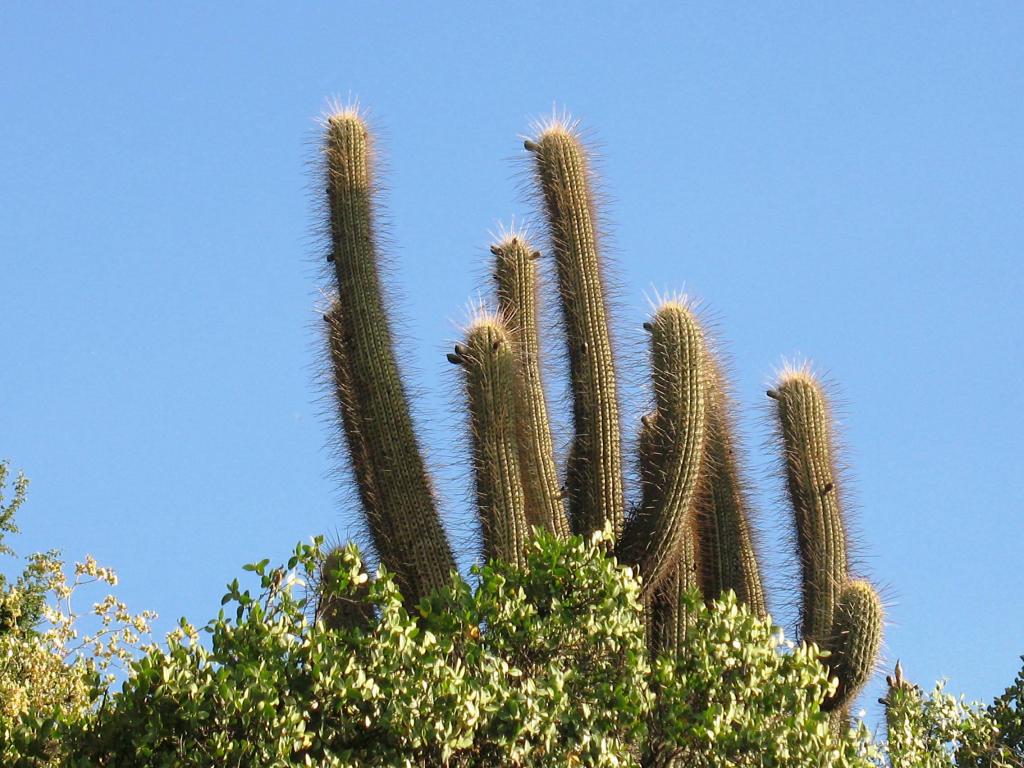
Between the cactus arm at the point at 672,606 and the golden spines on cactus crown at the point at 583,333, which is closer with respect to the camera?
the golden spines on cactus crown at the point at 583,333

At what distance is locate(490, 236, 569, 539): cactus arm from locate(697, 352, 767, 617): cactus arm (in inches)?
55.7

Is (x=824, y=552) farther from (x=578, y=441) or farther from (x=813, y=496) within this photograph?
(x=578, y=441)

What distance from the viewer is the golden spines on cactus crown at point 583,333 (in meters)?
11.1

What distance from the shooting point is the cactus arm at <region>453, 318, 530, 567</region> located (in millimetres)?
10500

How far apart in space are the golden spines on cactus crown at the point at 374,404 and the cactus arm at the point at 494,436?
43cm

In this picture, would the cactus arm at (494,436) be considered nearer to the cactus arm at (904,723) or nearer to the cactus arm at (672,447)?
the cactus arm at (672,447)

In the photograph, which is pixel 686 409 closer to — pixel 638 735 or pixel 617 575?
pixel 617 575

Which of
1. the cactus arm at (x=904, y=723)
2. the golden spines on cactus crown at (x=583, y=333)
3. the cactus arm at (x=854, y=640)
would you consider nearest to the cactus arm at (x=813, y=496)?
the cactus arm at (x=854, y=640)

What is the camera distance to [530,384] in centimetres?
1121

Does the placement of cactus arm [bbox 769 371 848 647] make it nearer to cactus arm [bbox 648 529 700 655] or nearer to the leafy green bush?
cactus arm [bbox 648 529 700 655]

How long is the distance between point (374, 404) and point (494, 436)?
1019 millimetres

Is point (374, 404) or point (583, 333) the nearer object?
point (374, 404)

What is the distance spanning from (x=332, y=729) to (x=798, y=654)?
2.80 meters

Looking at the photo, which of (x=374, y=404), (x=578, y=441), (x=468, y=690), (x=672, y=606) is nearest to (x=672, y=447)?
(x=578, y=441)
